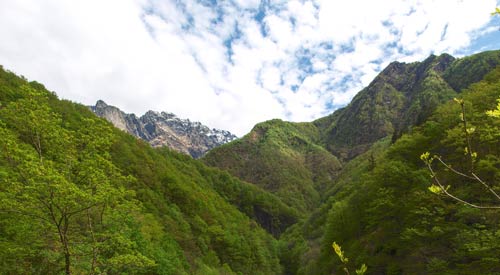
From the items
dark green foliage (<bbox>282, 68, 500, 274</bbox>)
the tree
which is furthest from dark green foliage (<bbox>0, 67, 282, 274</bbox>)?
dark green foliage (<bbox>282, 68, 500, 274</bbox>)

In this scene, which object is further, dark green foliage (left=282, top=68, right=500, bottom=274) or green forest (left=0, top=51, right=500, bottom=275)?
dark green foliage (left=282, top=68, right=500, bottom=274)

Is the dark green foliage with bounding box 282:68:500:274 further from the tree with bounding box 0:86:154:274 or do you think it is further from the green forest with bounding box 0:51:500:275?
the tree with bounding box 0:86:154:274

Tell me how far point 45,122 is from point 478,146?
33543 mm

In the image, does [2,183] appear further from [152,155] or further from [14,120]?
[152,155]

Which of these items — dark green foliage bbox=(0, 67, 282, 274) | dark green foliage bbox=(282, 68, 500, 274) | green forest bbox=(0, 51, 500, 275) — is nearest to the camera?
dark green foliage bbox=(0, 67, 282, 274)

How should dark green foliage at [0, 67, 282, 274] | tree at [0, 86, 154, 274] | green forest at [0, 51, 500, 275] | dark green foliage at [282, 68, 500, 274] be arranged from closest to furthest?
tree at [0, 86, 154, 274] → dark green foliage at [0, 67, 282, 274] → green forest at [0, 51, 500, 275] → dark green foliage at [282, 68, 500, 274]

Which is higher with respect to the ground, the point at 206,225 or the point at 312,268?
the point at 206,225

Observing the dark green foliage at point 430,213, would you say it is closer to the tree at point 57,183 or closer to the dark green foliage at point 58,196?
the dark green foliage at point 58,196

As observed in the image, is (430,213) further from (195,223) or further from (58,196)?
(195,223)

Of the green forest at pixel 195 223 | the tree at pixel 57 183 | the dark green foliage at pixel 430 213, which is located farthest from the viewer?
the dark green foliage at pixel 430 213

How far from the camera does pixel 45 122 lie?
15141 mm

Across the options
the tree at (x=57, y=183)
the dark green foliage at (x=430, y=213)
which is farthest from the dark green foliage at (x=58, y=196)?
the dark green foliage at (x=430, y=213)

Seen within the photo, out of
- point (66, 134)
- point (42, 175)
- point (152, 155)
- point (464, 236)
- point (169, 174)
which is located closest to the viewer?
point (42, 175)

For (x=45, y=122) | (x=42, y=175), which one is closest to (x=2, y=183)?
(x=42, y=175)
